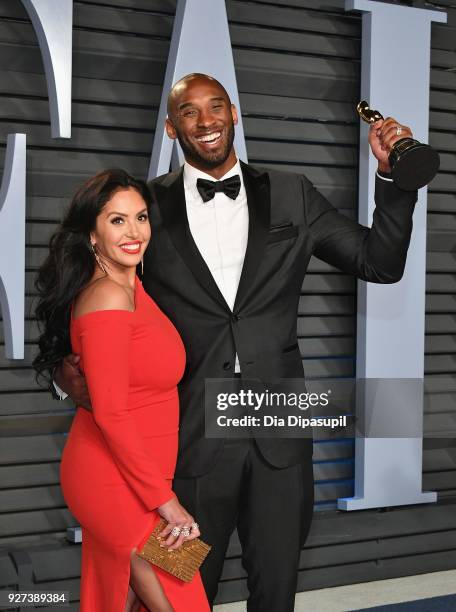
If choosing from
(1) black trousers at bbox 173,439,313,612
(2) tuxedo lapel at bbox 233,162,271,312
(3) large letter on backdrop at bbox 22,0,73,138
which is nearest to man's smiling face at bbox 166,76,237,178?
(2) tuxedo lapel at bbox 233,162,271,312

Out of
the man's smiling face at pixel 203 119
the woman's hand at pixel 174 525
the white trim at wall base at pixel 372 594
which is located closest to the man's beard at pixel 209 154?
the man's smiling face at pixel 203 119

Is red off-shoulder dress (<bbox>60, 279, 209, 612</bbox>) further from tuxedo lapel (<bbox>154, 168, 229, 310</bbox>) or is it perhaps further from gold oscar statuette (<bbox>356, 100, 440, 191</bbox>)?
gold oscar statuette (<bbox>356, 100, 440, 191</bbox>)

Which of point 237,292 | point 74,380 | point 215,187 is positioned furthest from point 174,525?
point 215,187

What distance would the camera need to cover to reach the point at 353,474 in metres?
4.73

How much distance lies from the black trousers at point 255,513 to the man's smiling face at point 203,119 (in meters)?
0.84

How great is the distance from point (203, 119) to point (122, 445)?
954 mm

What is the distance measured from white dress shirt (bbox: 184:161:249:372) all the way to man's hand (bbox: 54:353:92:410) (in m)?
0.46

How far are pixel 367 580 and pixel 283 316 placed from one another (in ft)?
7.71

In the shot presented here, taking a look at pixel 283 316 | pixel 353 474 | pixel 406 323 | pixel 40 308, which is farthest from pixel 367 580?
pixel 40 308

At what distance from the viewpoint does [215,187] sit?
2.75 metres

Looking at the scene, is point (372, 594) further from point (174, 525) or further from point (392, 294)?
point (174, 525)

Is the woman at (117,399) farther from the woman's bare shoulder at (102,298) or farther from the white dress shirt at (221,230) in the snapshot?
the white dress shirt at (221,230)

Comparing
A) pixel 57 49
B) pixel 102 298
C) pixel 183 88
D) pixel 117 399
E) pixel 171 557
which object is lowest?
pixel 171 557

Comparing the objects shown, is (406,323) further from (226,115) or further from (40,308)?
(40,308)
